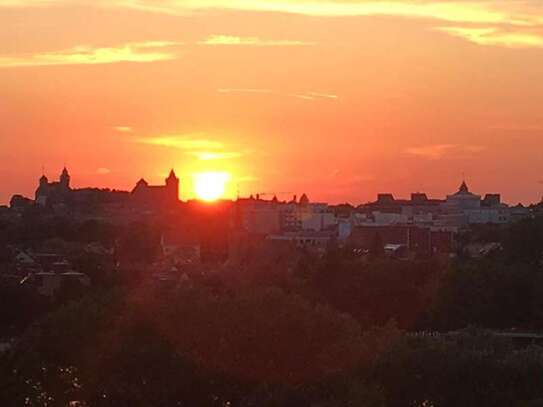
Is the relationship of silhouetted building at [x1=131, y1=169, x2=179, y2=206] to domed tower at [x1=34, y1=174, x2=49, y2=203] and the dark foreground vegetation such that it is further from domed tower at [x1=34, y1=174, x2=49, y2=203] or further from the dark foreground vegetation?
the dark foreground vegetation

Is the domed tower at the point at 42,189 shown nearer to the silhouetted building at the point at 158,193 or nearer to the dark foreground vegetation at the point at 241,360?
the silhouetted building at the point at 158,193

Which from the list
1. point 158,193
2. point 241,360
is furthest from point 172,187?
point 241,360

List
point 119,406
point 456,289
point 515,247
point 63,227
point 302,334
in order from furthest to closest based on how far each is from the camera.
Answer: point 63,227 < point 515,247 < point 456,289 < point 302,334 < point 119,406

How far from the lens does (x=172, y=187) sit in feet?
484

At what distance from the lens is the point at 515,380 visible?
20500mm

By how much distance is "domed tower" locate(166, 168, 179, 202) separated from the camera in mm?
145650

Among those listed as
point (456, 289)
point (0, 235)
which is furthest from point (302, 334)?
point (0, 235)

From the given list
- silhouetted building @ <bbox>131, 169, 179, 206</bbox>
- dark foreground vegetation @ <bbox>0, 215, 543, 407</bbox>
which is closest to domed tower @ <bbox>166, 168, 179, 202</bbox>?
silhouetted building @ <bbox>131, 169, 179, 206</bbox>


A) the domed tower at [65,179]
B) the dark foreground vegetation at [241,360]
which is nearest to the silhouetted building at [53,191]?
the domed tower at [65,179]

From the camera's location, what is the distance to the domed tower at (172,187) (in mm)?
145650

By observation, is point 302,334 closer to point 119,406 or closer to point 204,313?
point 204,313

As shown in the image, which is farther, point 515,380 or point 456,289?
point 456,289

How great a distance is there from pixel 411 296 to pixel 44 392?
29.2 metres

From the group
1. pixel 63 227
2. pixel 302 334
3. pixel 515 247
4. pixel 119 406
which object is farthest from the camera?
pixel 63 227
